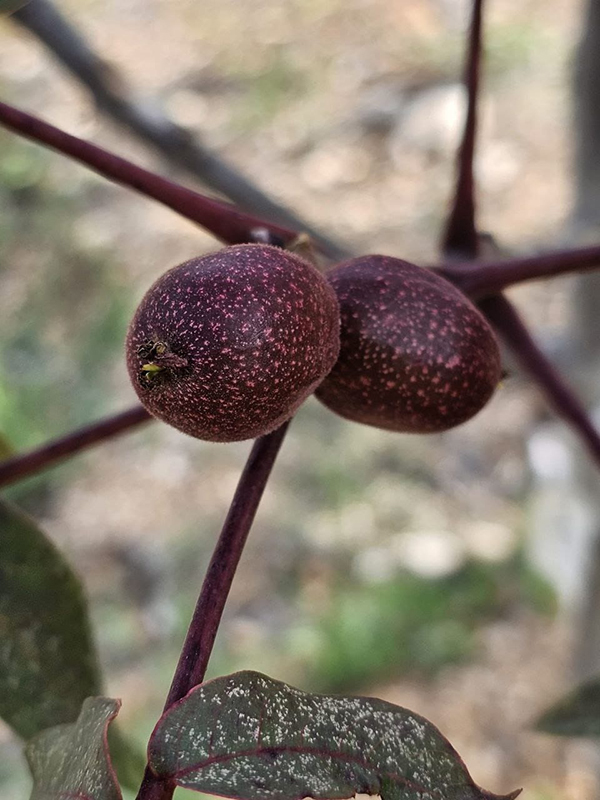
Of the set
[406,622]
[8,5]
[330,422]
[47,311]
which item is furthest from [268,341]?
[47,311]

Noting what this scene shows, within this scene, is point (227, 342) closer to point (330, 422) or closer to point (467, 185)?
point (467, 185)

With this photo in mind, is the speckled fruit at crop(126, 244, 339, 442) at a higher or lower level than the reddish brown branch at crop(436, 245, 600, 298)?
higher

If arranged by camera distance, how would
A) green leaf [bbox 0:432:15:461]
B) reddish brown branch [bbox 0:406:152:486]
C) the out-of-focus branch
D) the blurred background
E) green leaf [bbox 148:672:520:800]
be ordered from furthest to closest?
the blurred background, the out-of-focus branch, green leaf [bbox 0:432:15:461], reddish brown branch [bbox 0:406:152:486], green leaf [bbox 148:672:520:800]

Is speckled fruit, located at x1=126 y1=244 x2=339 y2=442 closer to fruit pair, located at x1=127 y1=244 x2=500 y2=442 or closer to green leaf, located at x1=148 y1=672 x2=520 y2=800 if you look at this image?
fruit pair, located at x1=127 y1=244 x2=500 y2=442

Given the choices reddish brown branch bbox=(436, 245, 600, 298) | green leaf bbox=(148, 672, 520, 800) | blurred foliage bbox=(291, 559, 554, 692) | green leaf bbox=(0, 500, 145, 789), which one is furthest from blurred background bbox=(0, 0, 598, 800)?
green leaf bbox=(148, 672, 520, 800)

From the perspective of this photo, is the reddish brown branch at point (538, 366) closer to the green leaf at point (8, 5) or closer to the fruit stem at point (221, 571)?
the fruit stem at point (221, 571)

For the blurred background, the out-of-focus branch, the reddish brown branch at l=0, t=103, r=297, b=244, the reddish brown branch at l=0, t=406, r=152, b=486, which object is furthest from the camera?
the blurred background
